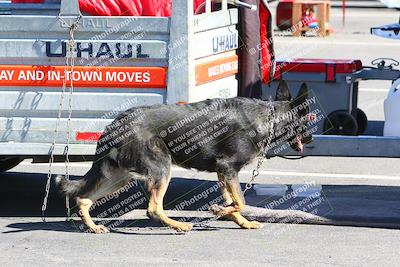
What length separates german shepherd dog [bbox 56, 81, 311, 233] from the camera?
295 inches

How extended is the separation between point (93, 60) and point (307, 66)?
3.20m

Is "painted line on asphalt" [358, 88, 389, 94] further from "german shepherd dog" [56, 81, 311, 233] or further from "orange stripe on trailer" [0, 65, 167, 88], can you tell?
"orange stripe on trailer" [0, 65, 167, 88]

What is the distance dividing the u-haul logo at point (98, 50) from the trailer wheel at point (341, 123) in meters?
3.04

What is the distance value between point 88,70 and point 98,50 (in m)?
0.19

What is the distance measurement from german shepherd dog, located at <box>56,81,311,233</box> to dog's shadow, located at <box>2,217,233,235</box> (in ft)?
0.56

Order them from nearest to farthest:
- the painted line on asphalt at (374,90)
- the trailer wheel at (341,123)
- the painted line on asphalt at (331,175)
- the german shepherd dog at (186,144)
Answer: the german shepherd dog at (186,144), the painted line on asphalt at (331,175), the trailer wheel at (341,123), the painted line on asphalt at (374,90)

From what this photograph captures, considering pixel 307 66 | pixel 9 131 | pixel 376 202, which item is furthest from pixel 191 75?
pixel 307 66

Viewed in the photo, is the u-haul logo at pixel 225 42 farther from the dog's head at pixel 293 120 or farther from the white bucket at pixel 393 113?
the white bucket at pixel 393 113

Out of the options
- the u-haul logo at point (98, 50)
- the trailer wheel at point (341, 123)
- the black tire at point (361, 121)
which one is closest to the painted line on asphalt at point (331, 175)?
the trailer wheel at point (341, 123)

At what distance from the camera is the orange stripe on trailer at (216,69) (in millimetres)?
7949

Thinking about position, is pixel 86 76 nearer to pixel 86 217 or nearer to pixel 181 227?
pixel 86 217

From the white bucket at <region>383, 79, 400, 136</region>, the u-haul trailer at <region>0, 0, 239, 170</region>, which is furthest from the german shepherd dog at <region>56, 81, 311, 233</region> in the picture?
the white bucket at <region>383, 79, 400, 136</region>

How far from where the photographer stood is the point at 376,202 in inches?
342

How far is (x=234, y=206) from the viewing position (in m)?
7.65
